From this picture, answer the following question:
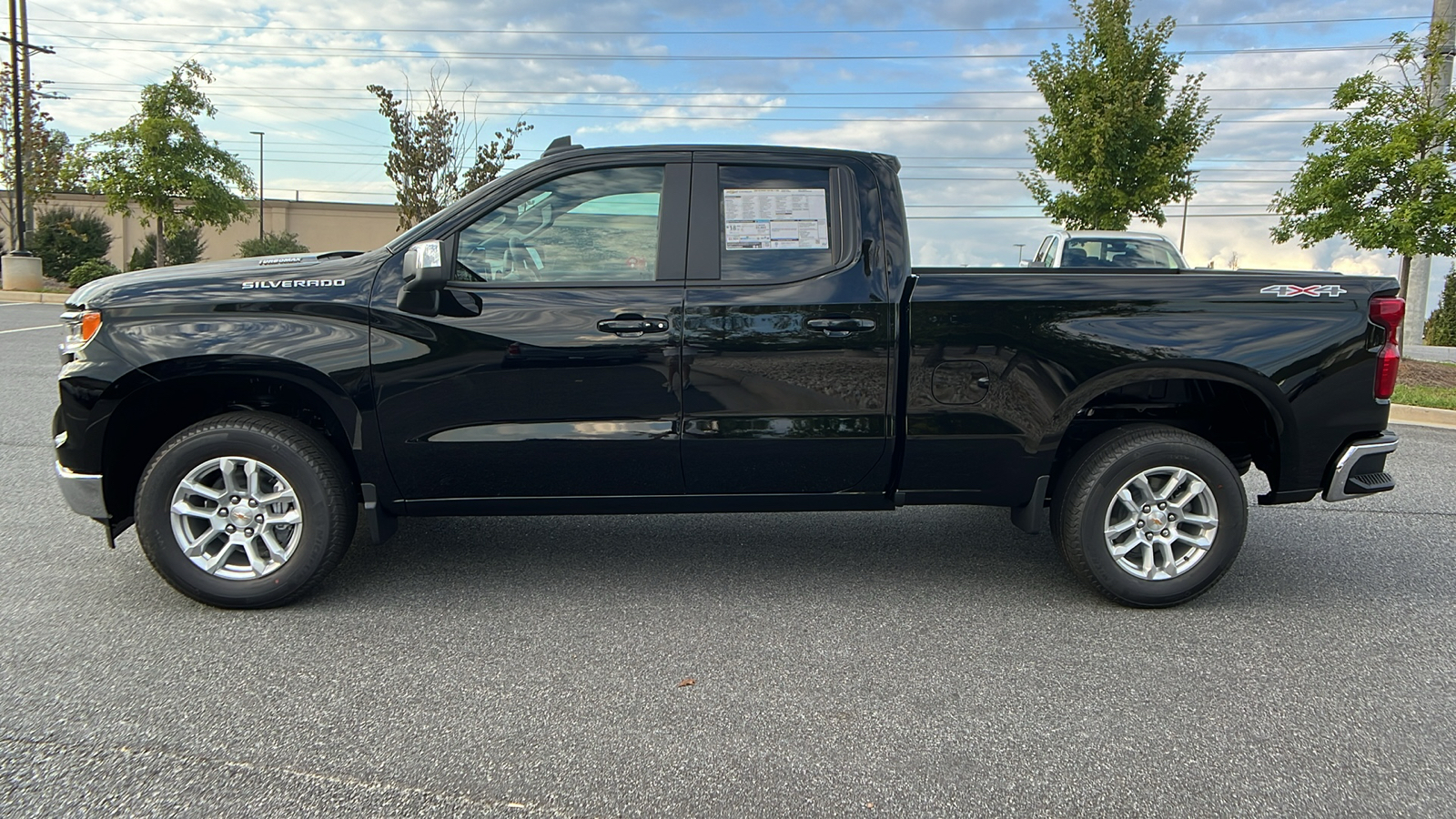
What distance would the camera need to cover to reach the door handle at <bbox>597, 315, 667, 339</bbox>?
13.4ft

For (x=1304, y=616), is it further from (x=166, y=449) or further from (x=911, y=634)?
(x=166, y=449)

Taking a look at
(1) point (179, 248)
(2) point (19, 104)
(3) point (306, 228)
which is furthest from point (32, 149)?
(3) point (306, 228)

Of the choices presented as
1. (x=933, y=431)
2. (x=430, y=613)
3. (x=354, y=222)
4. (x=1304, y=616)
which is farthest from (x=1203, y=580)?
(x=354, y=222)

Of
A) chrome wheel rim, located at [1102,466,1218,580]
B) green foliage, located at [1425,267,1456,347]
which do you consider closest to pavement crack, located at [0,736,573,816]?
chrome wheel rim, located at [1102,466,1218,580]

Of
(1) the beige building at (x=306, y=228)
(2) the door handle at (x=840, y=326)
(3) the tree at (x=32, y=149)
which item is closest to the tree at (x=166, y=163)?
(3) the tree at (x=32, y=149)

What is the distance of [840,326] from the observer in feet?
13.6

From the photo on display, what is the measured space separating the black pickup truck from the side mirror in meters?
0.01

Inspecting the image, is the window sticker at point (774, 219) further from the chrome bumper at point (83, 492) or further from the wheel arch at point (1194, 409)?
the chrome bumper at point (83, 492)

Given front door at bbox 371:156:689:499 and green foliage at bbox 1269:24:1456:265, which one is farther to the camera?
green foliage at bbox 1269:24:1456:265

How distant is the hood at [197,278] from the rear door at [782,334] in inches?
58.2

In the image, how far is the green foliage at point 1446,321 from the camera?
67.3 ft

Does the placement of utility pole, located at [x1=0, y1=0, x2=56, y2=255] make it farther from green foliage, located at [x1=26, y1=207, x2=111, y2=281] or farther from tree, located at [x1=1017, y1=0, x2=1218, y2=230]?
tree, located at [x1=1017, y1=0, x2=1218, y2=230]

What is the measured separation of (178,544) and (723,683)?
2362 mm

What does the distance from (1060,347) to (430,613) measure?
2.88 m
